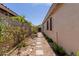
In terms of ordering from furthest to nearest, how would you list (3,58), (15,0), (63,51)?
1. (63,51)
2. (15,0)
3. (3,58)

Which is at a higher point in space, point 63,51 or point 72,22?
point 72,22

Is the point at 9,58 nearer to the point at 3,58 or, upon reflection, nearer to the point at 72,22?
the point at 3,58

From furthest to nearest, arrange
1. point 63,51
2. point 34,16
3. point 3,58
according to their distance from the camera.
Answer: point 34,16
point 63,51
point 3,58

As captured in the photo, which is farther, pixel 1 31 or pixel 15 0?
pixel 1 31

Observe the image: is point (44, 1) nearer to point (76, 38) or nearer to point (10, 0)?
point (10, 0)

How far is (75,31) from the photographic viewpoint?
4.57 m

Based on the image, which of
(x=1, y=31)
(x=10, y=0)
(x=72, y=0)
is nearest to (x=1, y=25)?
(x=1, y=31)

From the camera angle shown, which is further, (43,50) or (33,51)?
(43,50)

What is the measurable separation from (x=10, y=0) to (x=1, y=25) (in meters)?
2.03

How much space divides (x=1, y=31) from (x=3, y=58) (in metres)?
2.28

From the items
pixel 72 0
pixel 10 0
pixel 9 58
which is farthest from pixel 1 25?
pixel 72 0

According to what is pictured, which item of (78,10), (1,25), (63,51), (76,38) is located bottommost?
(63,51)

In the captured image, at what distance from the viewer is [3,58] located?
3211 mm

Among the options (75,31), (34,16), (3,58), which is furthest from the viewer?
(34,16)
